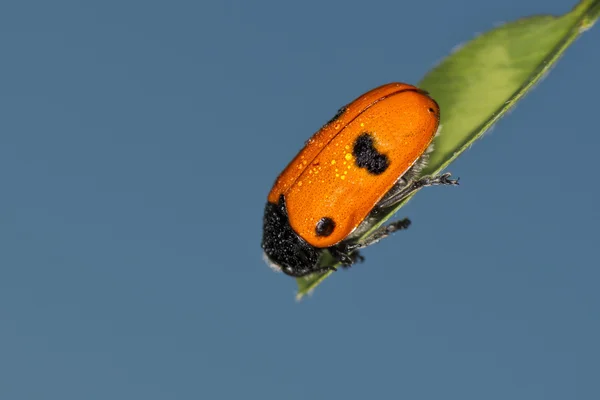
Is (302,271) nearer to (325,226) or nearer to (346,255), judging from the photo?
(346,255)

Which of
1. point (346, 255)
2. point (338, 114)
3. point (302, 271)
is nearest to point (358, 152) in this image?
point (338, 114)

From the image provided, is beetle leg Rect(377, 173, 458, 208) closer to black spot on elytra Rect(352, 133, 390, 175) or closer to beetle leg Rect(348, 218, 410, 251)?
black spot on elytra Rect(352, 133, 390, 175)

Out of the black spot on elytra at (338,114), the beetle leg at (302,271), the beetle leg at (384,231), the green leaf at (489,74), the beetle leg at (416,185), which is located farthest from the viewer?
the beetle leg at (302,271)

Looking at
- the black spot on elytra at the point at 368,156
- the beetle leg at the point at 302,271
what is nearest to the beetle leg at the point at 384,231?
the beetle leg at the point at 302,271

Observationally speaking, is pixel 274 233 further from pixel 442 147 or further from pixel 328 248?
pixel 442 147

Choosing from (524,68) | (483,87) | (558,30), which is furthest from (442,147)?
(558,30)

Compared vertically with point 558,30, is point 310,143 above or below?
above

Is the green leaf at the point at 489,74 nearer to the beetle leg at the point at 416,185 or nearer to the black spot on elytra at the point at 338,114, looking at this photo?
the beetle leg at the point at 416,185
